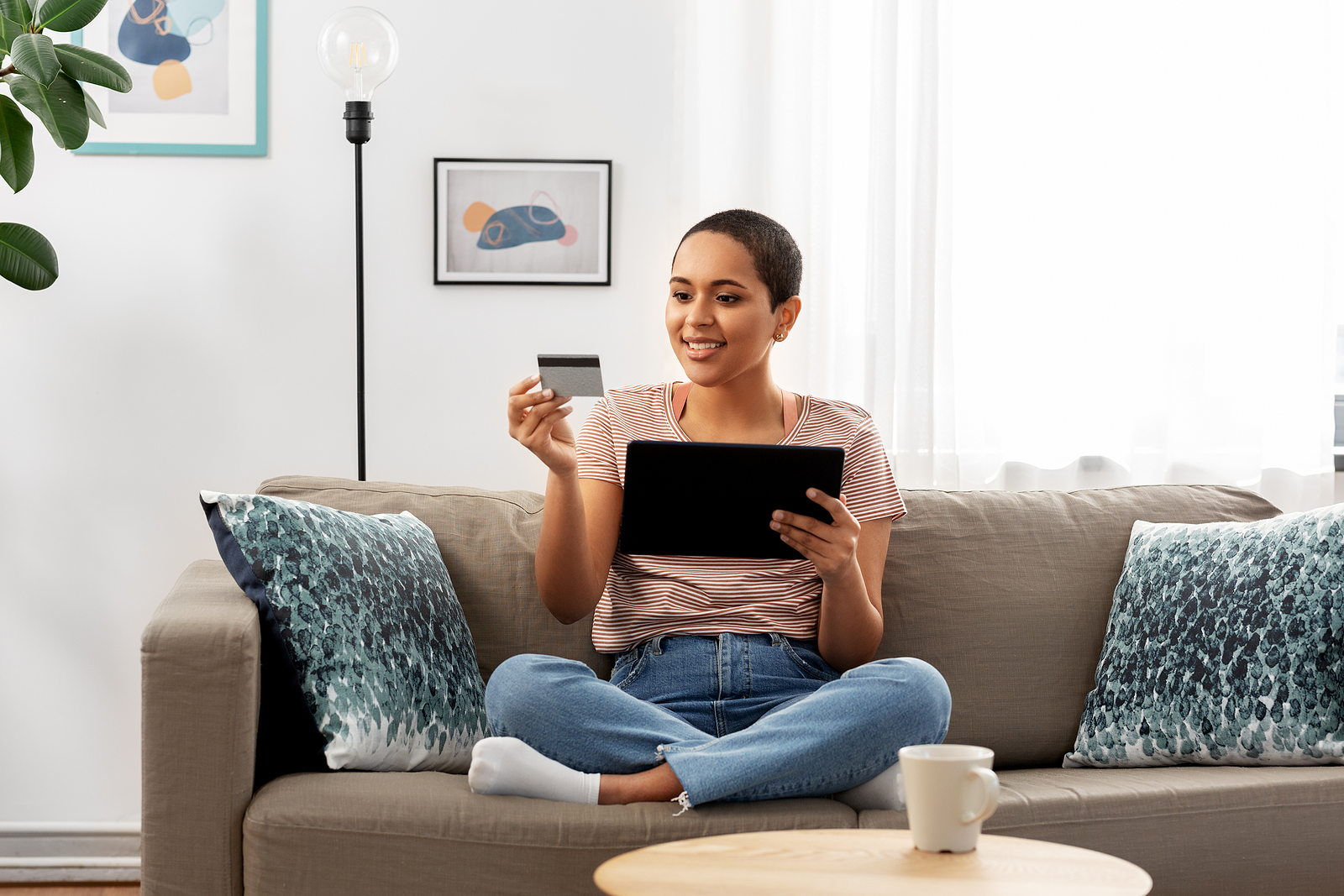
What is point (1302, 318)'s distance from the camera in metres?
2.32

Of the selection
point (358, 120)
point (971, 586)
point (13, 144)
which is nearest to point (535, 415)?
point (971, 586)

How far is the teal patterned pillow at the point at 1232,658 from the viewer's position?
61.1 inches

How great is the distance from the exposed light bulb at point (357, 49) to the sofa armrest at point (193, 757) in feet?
3.79

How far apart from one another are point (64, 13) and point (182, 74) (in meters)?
0.37

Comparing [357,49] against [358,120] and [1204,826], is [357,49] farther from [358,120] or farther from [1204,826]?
[1204,826]

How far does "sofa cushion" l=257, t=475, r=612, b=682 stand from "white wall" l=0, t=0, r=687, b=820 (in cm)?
43

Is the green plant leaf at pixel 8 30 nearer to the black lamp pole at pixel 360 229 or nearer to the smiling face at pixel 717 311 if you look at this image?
the black lamp pole at pixel 360 229

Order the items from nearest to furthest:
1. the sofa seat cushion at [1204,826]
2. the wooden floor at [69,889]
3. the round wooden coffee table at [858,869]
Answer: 1. the round wooden coffee table at [858,869]
2. the sofa seat cushion at [1204,826]
3. the wooden floor at [69,889]

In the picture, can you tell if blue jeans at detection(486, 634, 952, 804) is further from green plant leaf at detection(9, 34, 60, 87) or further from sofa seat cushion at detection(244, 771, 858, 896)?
green plant leaf at detection(9, 34, 60, 87)

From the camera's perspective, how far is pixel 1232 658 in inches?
62.6

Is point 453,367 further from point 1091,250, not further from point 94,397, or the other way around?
point 1091,250

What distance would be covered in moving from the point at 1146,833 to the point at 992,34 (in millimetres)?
1612

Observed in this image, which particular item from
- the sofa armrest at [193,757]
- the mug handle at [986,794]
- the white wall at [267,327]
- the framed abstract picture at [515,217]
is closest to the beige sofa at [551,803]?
the sofa armrest at [193,757]

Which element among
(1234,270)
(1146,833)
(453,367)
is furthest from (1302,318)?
(453,367)
